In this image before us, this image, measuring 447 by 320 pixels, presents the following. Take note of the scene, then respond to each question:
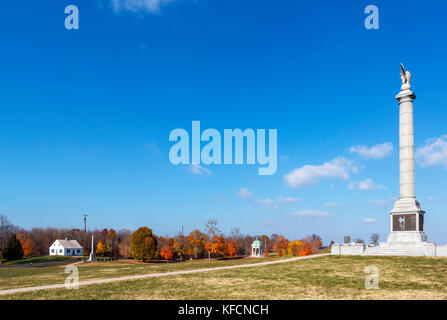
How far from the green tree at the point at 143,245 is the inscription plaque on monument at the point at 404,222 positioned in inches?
1663

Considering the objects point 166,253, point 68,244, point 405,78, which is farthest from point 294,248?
point 405,78

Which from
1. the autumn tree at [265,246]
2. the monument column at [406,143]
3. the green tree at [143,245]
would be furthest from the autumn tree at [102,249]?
the monument column at [406,143]

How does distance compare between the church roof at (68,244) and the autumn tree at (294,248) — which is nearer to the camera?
the church roof at (68,244)

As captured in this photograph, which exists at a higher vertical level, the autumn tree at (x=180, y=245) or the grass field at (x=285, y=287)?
the grass field at (x=285, y=287)

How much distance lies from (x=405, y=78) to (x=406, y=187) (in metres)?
12.8

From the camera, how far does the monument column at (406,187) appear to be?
31.4 meters

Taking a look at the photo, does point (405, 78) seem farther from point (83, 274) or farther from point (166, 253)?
point (166, 253)

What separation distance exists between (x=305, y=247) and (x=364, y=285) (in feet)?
290

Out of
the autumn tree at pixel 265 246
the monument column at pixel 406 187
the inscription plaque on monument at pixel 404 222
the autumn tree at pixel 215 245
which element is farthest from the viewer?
the autumn tree at pixel 265 246

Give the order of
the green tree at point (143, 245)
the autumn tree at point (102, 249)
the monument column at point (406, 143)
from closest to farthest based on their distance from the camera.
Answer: the monument column at point (406, 143), the green tree at point (143, 245), the autumn tree at point (102, 249)

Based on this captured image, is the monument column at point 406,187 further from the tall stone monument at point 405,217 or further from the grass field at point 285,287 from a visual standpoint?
the grass field at point 285,287

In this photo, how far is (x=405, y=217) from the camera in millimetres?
32125

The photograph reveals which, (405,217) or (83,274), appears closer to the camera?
(83,274)
